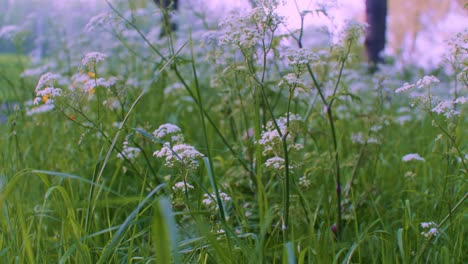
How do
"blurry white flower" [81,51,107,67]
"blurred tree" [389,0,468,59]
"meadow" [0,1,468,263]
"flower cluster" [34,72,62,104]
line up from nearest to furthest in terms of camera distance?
Result: "meadow" [0,1,468,263] → "flower cluster" [34,72,62,104] → "blurry white flower" [81,51,107,67] → "blurred tree" [389,0,468,59]

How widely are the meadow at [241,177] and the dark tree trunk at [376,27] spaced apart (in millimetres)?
3748

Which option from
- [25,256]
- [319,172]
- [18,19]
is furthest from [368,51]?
[25,256]

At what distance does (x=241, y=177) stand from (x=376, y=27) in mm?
5578

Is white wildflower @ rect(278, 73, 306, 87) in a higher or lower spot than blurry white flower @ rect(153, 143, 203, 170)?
higher

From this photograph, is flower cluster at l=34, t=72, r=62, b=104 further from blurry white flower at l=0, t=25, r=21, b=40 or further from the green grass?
blurry white flower at l=0, t=25, r=21, b=40

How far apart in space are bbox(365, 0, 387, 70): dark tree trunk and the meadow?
3.75 m

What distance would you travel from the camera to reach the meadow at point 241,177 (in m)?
1.76

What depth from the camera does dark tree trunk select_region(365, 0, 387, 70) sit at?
23.8 ft

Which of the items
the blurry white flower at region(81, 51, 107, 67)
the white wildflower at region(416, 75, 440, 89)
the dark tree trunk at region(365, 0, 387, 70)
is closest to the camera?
A: the white wildflower at region(416, 75, 440, 89)

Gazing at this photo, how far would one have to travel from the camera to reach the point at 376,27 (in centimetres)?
743

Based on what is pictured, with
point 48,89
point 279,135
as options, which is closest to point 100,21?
point 48,89

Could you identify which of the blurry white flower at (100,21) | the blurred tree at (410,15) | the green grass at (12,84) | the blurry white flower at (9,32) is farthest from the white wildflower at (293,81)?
the blurred tree at (410,15)

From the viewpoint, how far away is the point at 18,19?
267 inches

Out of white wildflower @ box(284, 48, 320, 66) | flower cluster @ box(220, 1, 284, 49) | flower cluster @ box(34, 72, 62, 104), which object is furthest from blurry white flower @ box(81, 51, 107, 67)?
white wildflower @ box(284, 48, 320, 66)
